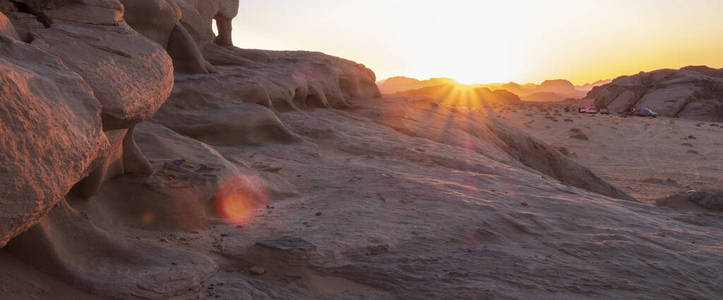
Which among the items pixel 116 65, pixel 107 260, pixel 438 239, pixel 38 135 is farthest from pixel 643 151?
pixel 38 135

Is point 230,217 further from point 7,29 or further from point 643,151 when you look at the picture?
point 643,151

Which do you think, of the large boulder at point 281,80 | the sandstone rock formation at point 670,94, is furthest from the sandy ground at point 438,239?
the sandstone rock formation at point 670,94

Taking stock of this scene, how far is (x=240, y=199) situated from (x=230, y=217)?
38 centimetres

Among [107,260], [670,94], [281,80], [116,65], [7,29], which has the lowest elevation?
[107,260]

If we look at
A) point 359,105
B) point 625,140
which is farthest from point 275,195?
point 625,140

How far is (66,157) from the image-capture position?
210cm

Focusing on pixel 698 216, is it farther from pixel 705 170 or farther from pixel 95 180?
pixel 705 170

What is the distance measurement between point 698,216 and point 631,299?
10.4 feet

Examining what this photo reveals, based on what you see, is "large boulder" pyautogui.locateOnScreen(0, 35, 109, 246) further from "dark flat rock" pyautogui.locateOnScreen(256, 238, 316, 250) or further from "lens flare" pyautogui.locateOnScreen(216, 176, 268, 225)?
"lens flare" pyautogui.locateOnScreen(216, 176, 268, 225)

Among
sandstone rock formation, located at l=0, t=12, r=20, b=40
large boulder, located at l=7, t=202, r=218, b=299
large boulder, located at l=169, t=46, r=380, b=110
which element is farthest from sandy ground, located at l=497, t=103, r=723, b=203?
sandstone rock formation, located at l=0, t=12, r=20, b=40

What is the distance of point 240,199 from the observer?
4.24m

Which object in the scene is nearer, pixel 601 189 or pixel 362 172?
pixel 362 172

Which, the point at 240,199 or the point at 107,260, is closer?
the point at 107,260

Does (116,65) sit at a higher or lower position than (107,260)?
higher
